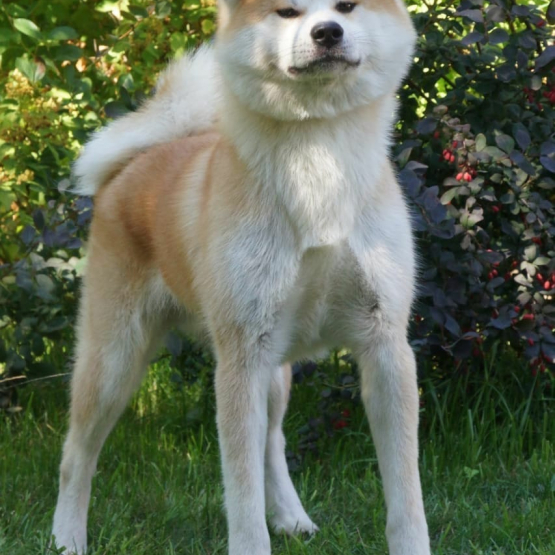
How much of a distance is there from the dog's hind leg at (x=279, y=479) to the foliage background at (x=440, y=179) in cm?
42

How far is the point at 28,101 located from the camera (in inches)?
190

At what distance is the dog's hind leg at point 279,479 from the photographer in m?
3.62

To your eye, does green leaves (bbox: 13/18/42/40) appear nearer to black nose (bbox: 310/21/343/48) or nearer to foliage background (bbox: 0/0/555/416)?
foliage background (bbox: 0/0/555/416)

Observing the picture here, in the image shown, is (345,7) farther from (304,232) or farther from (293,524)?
(293,524)

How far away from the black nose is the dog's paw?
1.67m

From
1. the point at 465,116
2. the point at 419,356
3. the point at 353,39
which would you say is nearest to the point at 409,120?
the point at 465,116

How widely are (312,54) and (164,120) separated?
3.87 feet

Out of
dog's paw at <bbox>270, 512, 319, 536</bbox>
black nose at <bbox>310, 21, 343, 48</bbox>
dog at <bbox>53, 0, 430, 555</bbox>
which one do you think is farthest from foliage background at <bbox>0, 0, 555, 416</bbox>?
black nose at <bbox>310, 21, 343, 48</bbox>

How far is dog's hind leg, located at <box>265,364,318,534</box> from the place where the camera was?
→ 11.9ft

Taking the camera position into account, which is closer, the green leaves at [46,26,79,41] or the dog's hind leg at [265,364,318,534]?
the dog's hind leg at [265,364,318,534]

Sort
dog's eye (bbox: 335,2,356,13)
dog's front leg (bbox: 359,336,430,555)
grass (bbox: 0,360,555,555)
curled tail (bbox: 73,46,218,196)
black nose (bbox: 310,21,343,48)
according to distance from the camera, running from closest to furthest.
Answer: black nose (bbox: 310,21,343,48) < dog's eye (bbox: 335,2,356,13) < dog's front leg (bbox: 359,336,430,555) < grass (bbox: 0,360,555,555) < curled tail (bbox: 73,46,218,196)

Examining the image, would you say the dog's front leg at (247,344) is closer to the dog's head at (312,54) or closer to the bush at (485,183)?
the dog's head at (312,54)

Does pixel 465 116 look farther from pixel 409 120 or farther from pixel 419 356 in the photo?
pixel 419 356

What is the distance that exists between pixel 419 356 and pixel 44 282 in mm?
1567
